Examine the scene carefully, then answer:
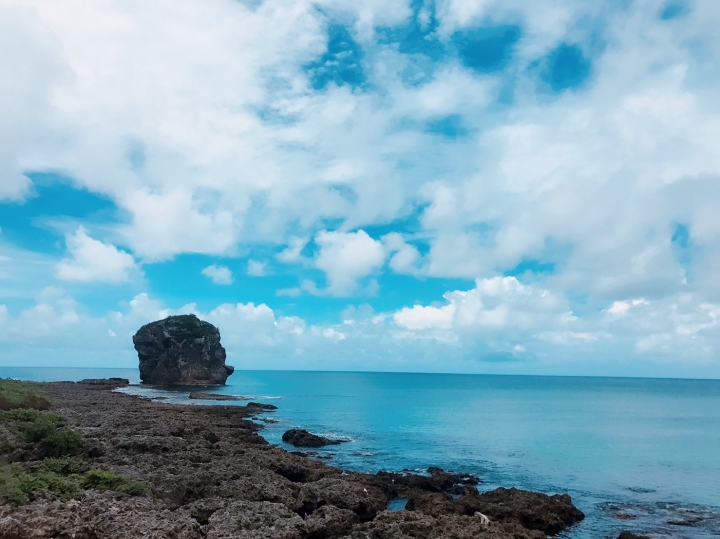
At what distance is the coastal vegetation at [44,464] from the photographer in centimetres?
1630

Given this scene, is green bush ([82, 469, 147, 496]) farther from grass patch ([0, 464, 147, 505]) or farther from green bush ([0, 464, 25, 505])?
green bush ([0, 464, 25, 505])

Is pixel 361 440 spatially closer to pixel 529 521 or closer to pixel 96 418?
pixel 96 418

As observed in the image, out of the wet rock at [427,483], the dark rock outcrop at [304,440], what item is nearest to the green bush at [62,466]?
the wet rock at [427,483]

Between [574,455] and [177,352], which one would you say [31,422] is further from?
[177,352]

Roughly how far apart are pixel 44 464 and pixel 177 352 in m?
111

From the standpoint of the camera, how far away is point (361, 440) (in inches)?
1897

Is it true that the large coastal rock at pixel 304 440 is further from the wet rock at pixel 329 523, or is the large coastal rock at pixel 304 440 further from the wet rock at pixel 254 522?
the wet rock at pixel 254 522

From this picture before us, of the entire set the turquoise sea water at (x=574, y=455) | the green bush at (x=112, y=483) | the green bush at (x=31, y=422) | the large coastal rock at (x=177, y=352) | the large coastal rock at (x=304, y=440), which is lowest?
the turquoise sea water at (x=574, y=455)

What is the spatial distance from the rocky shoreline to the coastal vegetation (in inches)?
16.3

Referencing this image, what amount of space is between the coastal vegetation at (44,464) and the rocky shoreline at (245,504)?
0.41 metres

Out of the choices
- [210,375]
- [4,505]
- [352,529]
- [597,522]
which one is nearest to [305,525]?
[352,529]

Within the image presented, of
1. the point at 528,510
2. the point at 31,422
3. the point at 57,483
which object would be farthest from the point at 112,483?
the point at 528,510

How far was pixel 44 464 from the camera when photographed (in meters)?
19.7

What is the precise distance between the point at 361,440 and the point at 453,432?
11.8 metres
